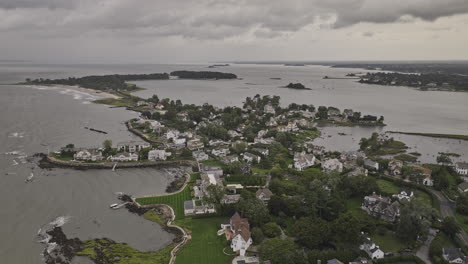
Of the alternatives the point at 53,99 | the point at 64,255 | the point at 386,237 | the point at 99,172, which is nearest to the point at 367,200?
the point at 386,237

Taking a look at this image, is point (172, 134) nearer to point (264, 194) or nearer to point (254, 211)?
point (264, 194)

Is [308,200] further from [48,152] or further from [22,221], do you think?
[48,152]

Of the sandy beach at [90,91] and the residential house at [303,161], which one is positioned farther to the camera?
the sandy beach at [90,91]

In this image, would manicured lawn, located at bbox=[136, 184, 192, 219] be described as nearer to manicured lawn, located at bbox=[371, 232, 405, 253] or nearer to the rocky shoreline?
the rocky shoreline

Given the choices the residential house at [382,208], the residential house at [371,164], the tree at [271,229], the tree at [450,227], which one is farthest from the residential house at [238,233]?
the residential house at [371,164]

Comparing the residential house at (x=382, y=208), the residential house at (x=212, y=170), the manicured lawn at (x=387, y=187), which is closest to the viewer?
the residential house at (x=382, y=208)

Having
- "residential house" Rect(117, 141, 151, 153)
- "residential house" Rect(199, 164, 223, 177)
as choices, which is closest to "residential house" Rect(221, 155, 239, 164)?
"residential house" Rect(199, 164, 223, 177)

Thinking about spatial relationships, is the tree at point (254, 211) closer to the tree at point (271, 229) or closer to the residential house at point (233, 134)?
the tree at point (271, 229)
